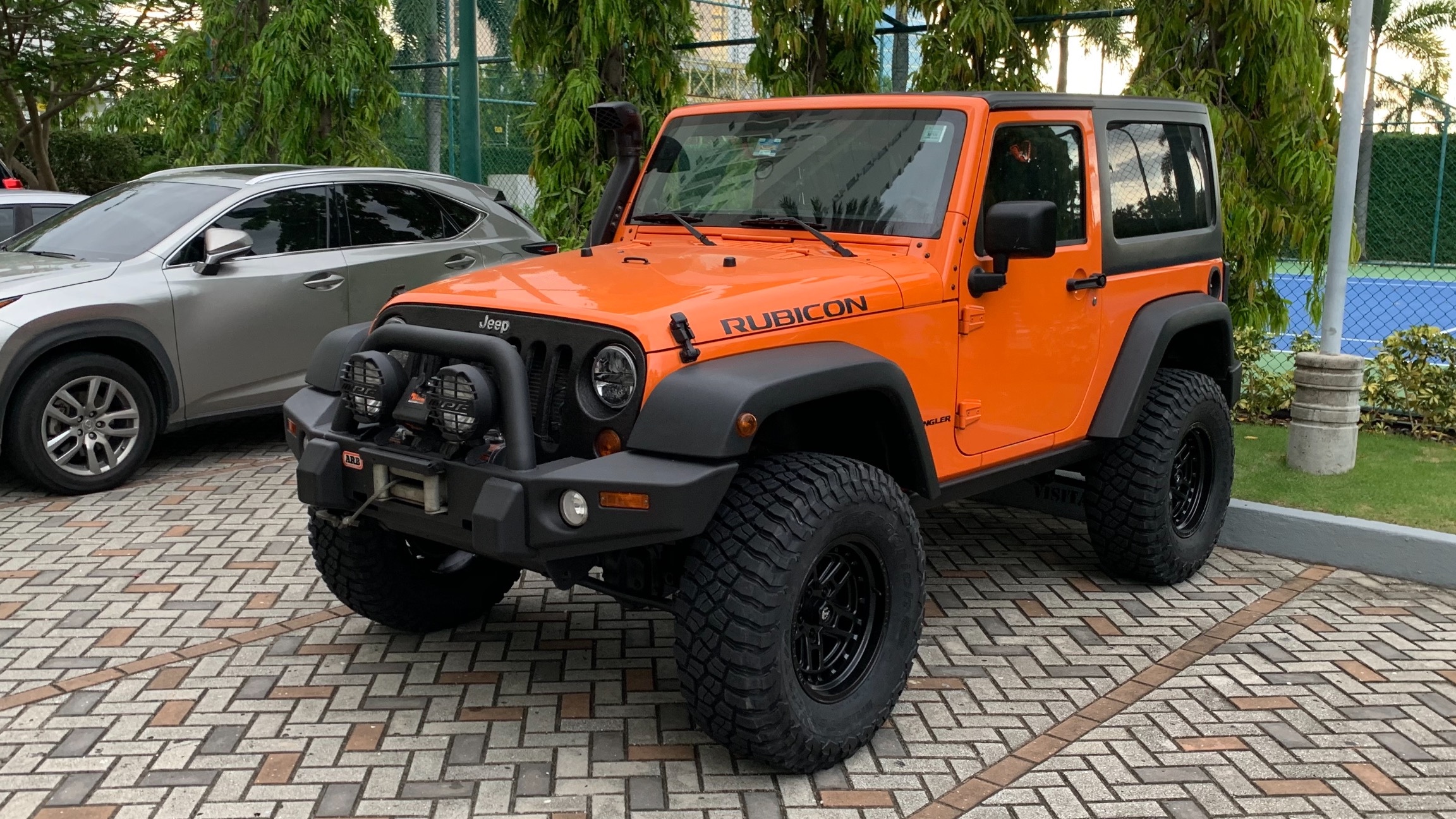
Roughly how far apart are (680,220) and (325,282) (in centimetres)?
326

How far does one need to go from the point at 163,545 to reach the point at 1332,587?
5.24 m

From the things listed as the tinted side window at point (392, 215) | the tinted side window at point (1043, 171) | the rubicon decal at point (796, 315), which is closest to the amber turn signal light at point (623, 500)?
the rubicon decal at point (796, 315)

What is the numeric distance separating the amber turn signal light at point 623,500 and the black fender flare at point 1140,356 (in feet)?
7.94

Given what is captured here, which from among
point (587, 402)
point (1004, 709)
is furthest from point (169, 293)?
point (1004, 709)

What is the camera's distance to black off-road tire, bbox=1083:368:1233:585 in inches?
208

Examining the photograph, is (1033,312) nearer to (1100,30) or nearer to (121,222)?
(121,222)

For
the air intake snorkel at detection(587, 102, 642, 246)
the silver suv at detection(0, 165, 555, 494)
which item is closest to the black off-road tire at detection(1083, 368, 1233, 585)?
the air intake snorkel at detection(587, 102, 642, 246)

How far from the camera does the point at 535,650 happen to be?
4.80 metres

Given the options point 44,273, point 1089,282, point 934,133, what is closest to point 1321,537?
point 1089,282

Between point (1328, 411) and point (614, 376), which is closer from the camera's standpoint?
point (614, 376)

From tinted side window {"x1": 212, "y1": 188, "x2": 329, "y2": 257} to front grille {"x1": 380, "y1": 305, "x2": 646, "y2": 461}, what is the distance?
394 centimetres

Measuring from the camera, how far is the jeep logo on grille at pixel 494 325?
3.88 meters

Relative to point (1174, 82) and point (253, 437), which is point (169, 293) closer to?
point (253, 437)

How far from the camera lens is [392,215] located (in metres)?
7.98
